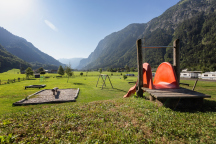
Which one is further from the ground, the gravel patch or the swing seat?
the swing seat

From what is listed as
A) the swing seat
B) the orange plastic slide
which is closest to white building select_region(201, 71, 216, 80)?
the swing seat

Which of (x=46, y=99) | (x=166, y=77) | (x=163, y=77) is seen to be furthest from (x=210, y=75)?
(x=46, y=99)

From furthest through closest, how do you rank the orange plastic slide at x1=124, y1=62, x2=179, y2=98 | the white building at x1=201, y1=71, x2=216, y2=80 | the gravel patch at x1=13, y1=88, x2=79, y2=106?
1. the white building at x1=201, y1=71, x2=216, y2=80
2. the gravel patch at x1=13, y1=88, x2=79, y2=106
3. the orange plastic slide at x1=124, y1=62, x2=179, y2=98

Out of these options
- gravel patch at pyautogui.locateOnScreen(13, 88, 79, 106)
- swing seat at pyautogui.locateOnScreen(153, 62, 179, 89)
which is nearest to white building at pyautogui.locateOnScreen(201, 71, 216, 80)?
swing seat at pyautogui.locateOnScreen(153, 62, 179, 89)

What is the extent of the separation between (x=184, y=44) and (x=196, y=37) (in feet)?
62.4

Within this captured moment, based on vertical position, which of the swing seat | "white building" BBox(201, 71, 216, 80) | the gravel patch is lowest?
the gravel patch

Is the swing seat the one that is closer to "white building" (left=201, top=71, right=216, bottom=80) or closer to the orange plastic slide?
the orange plastic slide

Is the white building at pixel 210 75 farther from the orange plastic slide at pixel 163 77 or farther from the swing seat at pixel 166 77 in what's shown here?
the orange plastic slide at pixel 163 77

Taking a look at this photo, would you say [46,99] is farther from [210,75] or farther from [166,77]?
[210,75]

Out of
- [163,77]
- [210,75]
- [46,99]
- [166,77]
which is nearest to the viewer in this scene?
[166,77]

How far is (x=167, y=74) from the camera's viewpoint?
8.15 meters

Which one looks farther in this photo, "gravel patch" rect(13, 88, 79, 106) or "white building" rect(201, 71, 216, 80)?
"white building" rect(201, 71, 216, 80)

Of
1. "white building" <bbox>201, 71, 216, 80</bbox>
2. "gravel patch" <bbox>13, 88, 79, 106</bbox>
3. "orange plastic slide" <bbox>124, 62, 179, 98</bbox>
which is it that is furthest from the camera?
"white building" <bbox>201, 71, 216, 80</bbox>

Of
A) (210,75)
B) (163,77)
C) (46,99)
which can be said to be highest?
(163,77)
